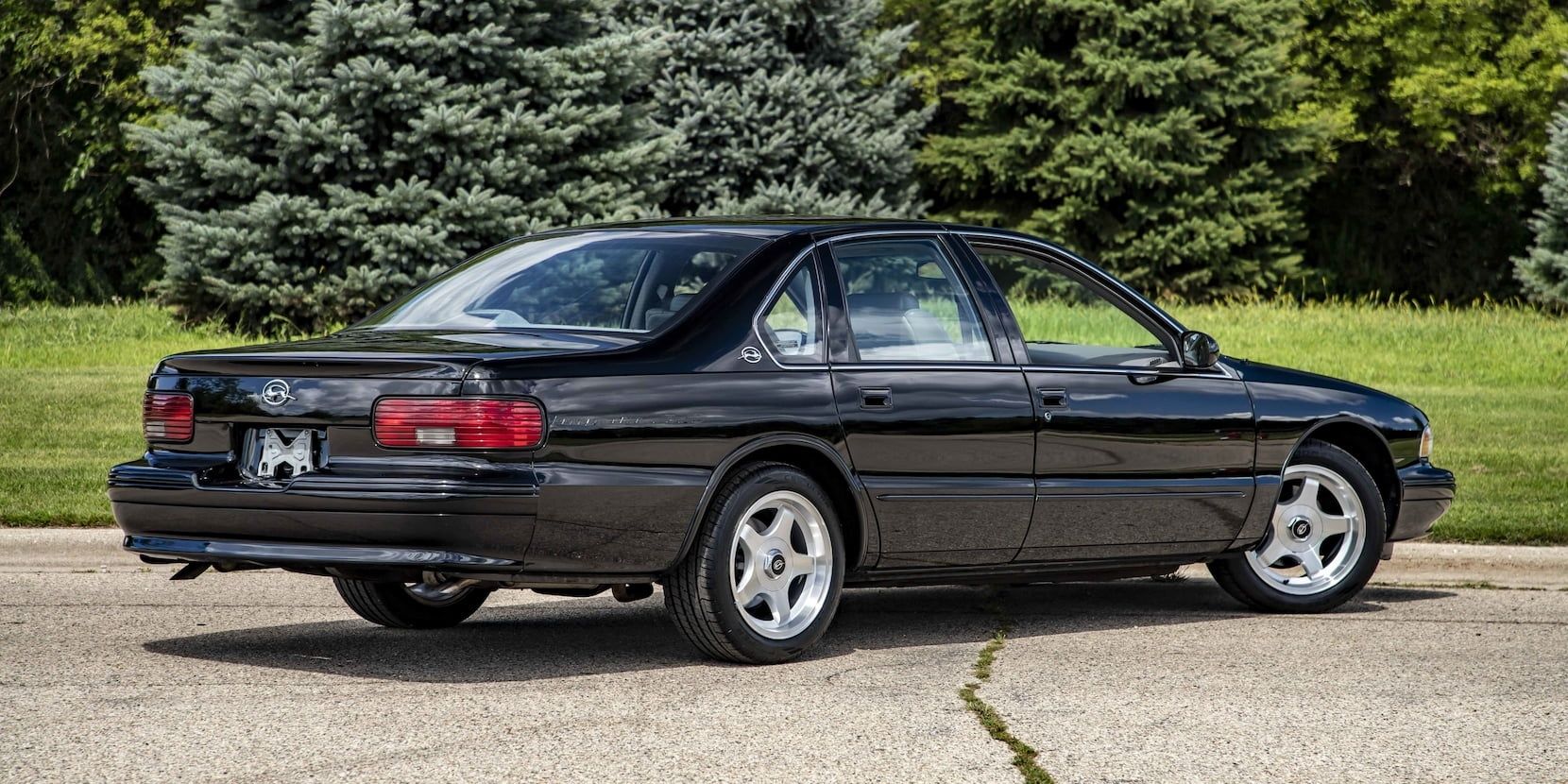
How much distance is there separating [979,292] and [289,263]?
14.9m

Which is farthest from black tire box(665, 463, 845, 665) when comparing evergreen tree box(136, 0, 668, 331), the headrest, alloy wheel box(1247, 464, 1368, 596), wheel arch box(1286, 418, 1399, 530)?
evergreen tree box(136, 0, 668, 331)

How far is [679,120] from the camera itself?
24750 millimetres

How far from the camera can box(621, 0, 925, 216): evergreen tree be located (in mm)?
25359

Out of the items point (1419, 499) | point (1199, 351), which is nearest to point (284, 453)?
point (1199, 351)

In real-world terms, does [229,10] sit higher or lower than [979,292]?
higher

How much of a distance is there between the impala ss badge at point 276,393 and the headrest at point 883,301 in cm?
194

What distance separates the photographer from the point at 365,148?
66.4 ft

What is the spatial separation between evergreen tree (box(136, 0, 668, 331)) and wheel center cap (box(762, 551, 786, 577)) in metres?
14.2

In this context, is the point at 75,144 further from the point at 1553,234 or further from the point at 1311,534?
→ the point at 1311,534

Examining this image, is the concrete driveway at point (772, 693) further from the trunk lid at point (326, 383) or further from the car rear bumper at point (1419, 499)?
the trunk lid at point (326, 383)

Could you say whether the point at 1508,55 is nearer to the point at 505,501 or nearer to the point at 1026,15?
the point at 1026,15

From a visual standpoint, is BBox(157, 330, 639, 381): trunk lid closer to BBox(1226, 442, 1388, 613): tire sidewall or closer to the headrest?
the headrest

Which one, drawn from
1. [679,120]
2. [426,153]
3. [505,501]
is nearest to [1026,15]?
[679,120]

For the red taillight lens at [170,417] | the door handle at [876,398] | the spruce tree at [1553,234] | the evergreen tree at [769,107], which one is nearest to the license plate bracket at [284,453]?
the red taillight lens at [170,417]
